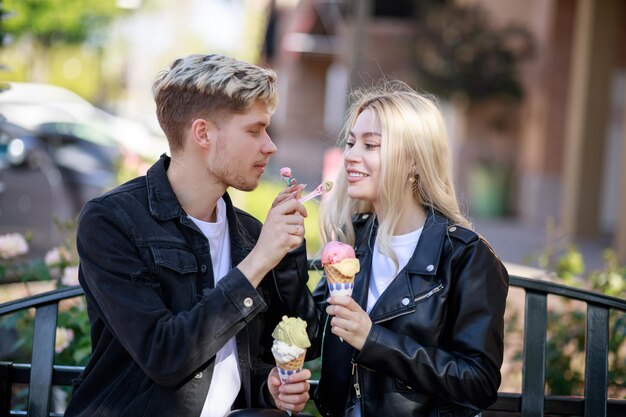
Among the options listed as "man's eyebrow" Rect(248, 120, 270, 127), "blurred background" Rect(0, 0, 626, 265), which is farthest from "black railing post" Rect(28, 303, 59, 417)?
"blurred background" Rect(0, 0, 626, 265)

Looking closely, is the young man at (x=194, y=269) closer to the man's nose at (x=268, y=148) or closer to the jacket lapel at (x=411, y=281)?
the man's nose at (x=268, y=148)

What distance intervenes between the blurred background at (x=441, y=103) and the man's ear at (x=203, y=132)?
1085 mm

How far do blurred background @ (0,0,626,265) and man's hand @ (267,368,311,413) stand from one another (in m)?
1.10

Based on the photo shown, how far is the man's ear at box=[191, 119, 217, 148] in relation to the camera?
2.79m

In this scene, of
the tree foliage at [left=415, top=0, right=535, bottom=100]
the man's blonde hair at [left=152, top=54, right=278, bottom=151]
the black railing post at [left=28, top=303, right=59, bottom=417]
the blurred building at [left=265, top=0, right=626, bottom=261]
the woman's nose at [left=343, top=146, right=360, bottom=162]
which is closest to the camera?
the man's blonde hair at [left=152, top=54, right=278, bottom=151]

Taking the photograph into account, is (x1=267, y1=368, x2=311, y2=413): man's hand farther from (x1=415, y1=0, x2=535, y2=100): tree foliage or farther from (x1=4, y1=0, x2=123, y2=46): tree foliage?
(x1=4, y1=0, x2=123, y2=46): tree foliage

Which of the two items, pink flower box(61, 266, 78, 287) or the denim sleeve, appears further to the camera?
pink flower box(61, 266, 78, 287)

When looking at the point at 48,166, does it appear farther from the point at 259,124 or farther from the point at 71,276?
the point at 259,124

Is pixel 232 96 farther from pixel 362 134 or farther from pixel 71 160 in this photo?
pixel 71 160

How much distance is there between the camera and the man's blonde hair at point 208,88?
2.75 metres

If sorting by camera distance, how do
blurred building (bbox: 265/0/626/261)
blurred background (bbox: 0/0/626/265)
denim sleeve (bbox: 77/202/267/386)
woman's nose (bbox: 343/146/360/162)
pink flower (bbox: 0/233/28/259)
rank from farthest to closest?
blurred building (bbox: 265/0/626/261) → blurred background (bbox: 0/0/626/265) → pink flower (bbox: 0/233/28/259) → woman's nose (bbox: 343/146/360/162) → denim sleeve (bbox: 77/202/267/386)

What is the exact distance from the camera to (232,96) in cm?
276

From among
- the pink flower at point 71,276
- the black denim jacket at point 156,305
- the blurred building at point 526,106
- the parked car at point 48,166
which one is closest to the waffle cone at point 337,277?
the black denim jacket at point 156,305

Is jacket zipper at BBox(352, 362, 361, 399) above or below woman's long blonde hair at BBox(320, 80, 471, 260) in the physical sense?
below
